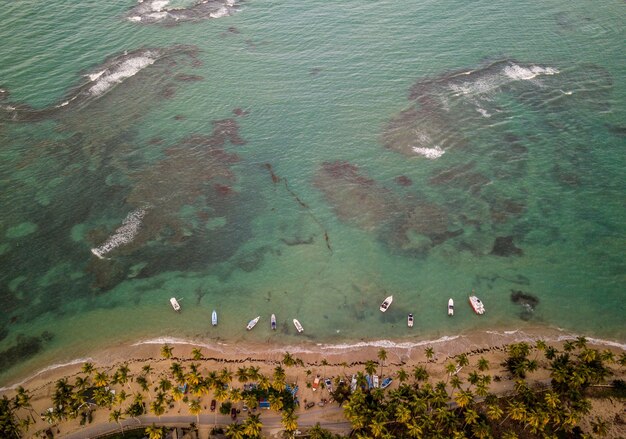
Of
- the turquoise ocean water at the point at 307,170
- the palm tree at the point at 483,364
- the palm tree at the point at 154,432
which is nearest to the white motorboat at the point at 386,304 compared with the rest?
the turquoise ocean water at the point at 307,170

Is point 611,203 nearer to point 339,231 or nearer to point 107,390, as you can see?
point 339,231

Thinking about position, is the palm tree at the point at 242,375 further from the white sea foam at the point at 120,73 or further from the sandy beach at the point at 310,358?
the white sea foam at the point at 120,73

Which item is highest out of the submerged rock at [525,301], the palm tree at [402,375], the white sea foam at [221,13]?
the white sea foam at [221,13]

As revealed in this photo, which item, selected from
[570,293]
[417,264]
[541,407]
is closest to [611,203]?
[570,293]

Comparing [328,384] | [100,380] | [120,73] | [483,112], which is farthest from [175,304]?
[483,112]

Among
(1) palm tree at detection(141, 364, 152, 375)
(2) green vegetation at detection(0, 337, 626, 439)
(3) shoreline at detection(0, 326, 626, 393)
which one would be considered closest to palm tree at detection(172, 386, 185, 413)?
(2) green vegetation at detection(0, 337, 626, 439)

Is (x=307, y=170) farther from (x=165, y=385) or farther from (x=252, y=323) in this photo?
(x=165, y=385)
